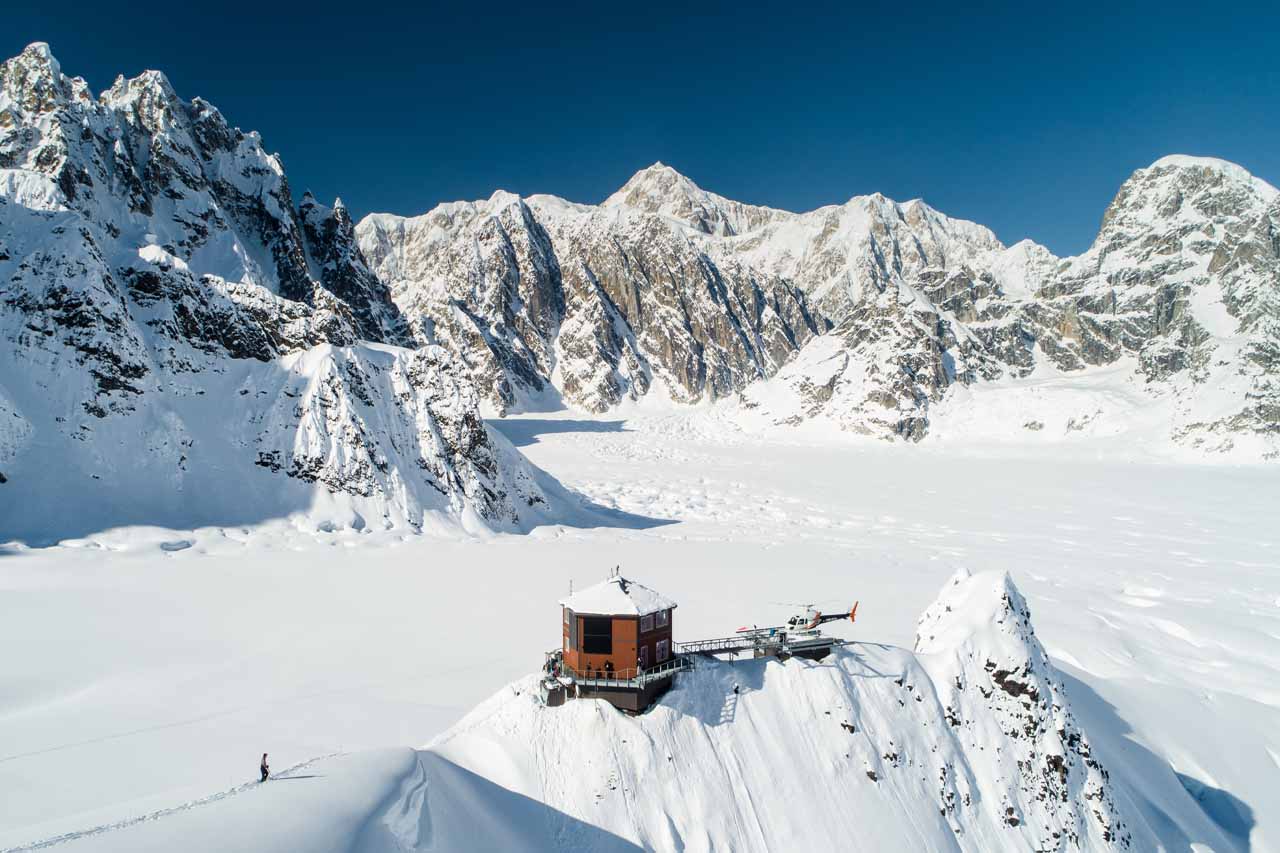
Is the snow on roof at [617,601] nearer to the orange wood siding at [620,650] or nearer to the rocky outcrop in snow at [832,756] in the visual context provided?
the orange wood siding at [620,650]

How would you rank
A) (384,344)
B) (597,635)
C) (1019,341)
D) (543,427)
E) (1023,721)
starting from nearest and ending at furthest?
1. (597,635)
2. (1023,721)
3. (384,344)
4. (543,427)
5. (1019,341)

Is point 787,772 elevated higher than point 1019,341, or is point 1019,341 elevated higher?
point 1019,341

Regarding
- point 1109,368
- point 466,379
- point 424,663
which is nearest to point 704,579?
point 424,663

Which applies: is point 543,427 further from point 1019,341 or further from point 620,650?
point 620,650

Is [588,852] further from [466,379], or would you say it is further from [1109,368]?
[1109,368]

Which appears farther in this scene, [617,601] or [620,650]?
[617,601]

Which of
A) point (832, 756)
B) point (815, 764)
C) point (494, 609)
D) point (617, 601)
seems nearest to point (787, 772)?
point (815, 764)

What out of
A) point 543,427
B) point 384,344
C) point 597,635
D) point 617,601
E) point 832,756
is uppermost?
point 384,344
